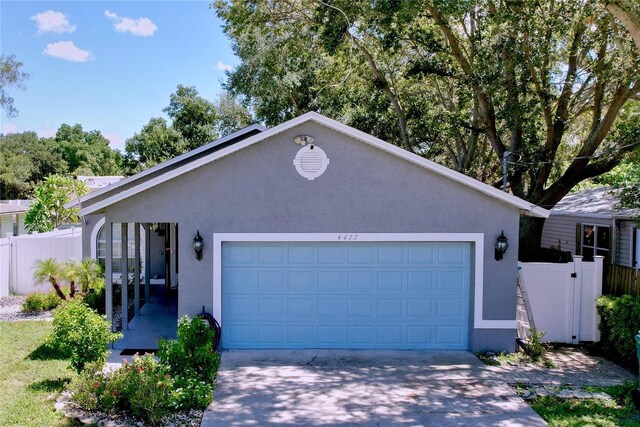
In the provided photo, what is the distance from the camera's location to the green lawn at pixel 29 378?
261 inches

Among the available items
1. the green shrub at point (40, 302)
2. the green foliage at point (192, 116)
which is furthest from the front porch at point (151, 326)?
the green foliage at point (192, 116)

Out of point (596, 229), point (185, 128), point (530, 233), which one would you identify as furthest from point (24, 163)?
point (596, 229)

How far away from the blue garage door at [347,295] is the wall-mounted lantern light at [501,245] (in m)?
0.56

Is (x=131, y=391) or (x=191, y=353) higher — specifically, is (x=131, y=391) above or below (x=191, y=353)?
below

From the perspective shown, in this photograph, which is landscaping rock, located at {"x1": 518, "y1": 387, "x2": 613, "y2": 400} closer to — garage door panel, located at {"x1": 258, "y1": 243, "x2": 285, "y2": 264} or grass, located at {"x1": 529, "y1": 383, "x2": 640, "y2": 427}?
grass, located at {"x1": 529, "y1": 383, "x2": 640, "y2": 427}

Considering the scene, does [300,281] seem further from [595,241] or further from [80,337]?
[595,241]

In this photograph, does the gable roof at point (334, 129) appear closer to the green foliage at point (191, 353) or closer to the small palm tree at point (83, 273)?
the green foliage at point (191, 353)

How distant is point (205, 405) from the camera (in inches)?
282

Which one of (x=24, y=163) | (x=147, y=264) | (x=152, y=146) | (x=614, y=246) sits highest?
(x=152, y=146)

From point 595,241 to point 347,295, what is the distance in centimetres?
838

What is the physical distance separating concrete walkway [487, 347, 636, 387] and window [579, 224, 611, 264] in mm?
5026

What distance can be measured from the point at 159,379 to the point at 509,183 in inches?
499

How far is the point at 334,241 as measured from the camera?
31.9ft

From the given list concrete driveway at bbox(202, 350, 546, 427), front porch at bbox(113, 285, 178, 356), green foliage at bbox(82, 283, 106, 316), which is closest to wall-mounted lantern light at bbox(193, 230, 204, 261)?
concrete driveway at bbox(202, 350, 546, 427)
